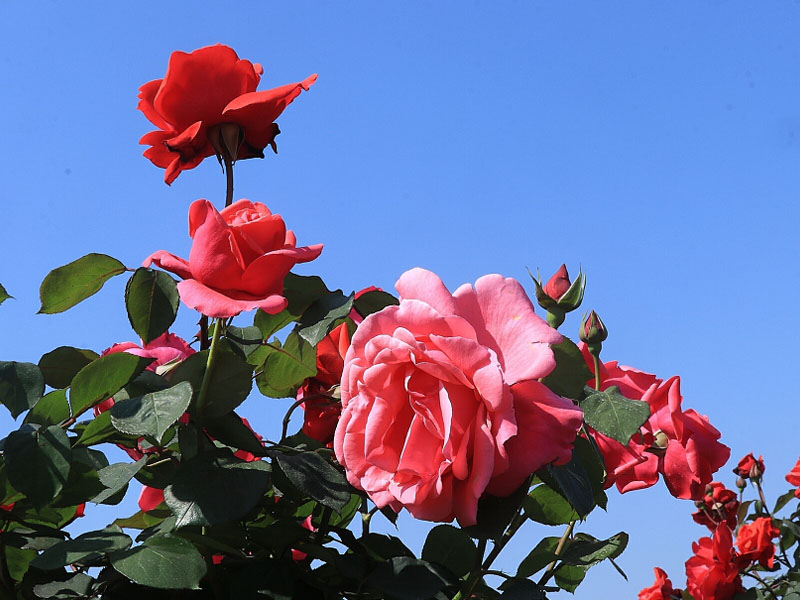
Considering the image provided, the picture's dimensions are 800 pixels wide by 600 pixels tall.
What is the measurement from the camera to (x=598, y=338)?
99cm

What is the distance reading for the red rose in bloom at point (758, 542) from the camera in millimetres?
2585

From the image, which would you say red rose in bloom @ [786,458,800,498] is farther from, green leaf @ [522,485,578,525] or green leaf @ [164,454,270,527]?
green leaf @ [164,454,270,527]

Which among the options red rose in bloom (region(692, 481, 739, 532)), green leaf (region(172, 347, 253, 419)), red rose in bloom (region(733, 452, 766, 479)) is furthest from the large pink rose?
red rose in bloom (region(733, 452, 766, 479))

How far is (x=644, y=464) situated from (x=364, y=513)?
35 centimetres

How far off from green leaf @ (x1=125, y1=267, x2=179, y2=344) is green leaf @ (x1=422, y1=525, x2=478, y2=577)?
15.0 inches

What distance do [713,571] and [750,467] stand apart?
1010 millimetres

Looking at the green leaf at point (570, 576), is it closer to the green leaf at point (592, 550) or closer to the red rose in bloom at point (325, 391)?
the green leaf at point (592, 550)

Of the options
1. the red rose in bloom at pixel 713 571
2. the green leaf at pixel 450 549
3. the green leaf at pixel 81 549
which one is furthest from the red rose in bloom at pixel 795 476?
the green leaf at pixel 81 549

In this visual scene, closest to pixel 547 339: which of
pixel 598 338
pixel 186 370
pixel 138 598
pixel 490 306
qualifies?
pixel 490 306

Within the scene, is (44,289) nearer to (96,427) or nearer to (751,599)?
(96,427)

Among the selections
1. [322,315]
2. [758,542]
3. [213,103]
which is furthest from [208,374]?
[758,542]

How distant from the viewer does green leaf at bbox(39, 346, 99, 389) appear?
39.2 inches

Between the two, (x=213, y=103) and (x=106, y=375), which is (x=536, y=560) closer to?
(x=106, y=375)

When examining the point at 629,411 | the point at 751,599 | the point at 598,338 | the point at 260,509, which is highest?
the point at 751,599
